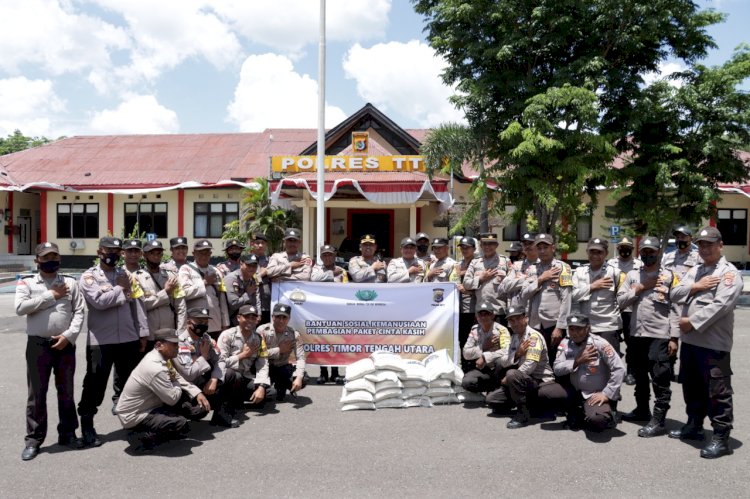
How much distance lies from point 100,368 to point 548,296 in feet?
15.3

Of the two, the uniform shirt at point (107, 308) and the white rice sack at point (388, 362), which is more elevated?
the uniform shirt at point (107, 308)

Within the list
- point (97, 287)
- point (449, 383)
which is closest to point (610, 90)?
point (449, 383)

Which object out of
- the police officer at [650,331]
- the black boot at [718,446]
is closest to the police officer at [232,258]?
the police officer at [650,331]

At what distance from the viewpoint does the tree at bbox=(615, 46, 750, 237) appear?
16.0 metres

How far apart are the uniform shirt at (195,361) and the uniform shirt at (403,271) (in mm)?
2874

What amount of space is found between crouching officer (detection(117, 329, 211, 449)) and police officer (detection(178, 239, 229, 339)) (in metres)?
1.41

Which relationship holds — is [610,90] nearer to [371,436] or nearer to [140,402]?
[371,436]

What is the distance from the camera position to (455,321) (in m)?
7.69

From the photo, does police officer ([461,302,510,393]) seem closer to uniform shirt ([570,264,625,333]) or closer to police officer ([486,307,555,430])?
police officer ([486,307,555,430])

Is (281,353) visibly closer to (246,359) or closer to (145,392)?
(246,359)

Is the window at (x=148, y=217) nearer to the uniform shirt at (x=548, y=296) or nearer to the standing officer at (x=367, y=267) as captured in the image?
the standing officer at (x=367, y=267)

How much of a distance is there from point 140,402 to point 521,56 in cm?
1360

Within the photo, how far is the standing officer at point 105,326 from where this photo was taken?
539 cm

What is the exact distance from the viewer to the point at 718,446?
16.4 feet
